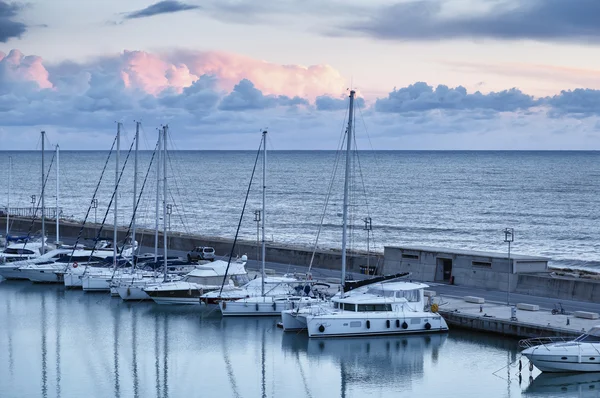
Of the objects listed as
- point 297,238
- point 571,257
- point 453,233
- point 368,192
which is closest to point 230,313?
point 571,257

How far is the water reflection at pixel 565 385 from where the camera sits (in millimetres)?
32719

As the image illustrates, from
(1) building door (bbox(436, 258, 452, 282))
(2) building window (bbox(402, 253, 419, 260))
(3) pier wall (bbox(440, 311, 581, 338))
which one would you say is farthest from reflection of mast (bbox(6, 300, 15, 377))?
(1) building door (bbox(436, 258, 452, 282))

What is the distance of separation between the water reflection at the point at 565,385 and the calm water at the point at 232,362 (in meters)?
0.04

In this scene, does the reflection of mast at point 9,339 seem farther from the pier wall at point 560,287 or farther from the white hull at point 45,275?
the pier wall at point 560,287

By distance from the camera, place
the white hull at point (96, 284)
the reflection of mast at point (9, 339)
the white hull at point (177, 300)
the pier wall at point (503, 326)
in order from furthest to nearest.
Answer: the white hull at point (96, 284)
the white hull at point (177, 300)
the pier wall at point (503, 326)
the reflection of mast at point (9, 339)

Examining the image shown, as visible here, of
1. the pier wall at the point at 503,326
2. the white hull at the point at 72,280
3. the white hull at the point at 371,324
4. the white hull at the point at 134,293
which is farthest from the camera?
the white hull at the point at 72,280

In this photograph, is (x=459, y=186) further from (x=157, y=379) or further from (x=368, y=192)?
(x=157, y=379)

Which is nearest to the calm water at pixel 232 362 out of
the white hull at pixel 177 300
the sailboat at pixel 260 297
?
the sailboat at pixel 260 297

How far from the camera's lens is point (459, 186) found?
584ft

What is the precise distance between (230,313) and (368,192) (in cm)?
11885

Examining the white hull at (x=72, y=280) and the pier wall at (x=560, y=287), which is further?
the white hull at (x=72, y=280)

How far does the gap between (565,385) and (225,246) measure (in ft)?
114

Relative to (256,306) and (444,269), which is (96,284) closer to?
(256,306)

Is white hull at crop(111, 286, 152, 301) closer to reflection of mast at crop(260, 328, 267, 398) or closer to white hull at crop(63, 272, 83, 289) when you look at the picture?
white hull at crop(63, 272, 83, 289)
